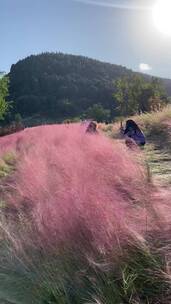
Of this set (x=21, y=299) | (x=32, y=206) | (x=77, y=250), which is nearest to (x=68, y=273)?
(x=77, y=250)

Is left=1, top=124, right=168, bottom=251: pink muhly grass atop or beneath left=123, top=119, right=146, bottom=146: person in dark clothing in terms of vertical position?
atop

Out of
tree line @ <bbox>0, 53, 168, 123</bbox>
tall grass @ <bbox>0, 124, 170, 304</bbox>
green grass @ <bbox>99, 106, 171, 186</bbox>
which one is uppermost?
tall grass @ <bbox>0, 124, 170, 304</bbox>

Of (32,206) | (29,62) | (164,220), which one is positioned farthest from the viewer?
(29,62)

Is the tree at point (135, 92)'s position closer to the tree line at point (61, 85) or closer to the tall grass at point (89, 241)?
the tree line at point (61, 85)

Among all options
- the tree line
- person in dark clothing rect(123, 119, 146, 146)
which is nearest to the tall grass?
person in dark clothing rect(123, 119, 146, 146)

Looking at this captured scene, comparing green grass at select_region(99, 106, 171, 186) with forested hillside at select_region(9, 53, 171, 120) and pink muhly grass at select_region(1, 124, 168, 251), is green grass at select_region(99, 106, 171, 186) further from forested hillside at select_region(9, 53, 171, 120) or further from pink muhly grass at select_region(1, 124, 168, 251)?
forested hillside at select_region(9, 53, 171, 120)

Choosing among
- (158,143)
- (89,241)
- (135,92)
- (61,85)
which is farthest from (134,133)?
(61,85)

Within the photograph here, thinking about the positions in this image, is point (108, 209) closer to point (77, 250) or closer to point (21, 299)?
point (77, 250)

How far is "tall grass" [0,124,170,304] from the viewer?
3.36m

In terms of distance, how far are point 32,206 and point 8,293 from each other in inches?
38.0

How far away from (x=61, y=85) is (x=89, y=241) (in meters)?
96.7

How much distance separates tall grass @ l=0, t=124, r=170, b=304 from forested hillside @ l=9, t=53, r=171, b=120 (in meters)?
81.8

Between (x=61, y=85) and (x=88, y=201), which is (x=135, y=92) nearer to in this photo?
(x=88, y=201)

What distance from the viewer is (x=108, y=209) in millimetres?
3678
